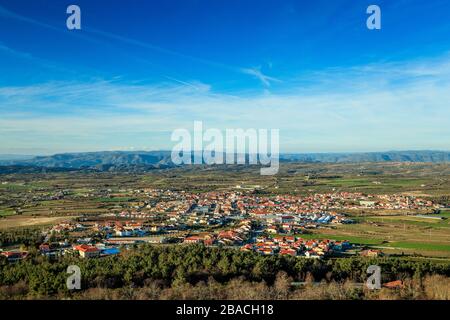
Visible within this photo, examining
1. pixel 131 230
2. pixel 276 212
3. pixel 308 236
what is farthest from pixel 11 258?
pixel 276 212

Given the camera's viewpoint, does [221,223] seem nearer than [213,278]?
No

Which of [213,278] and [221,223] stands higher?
[213,278]

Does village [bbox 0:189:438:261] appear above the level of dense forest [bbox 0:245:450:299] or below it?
below

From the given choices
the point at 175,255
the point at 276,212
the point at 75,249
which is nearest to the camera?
the point at 175,255

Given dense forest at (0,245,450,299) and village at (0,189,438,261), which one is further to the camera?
village at (0,189,438,261)

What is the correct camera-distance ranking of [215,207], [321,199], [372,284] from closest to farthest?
1. [372,284]
2. [215,207]
3. [321,199]

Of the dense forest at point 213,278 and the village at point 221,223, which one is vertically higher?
the dense forest at point 213,278
